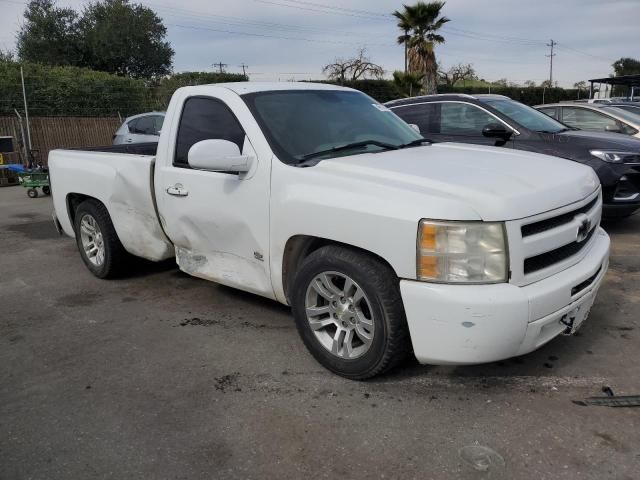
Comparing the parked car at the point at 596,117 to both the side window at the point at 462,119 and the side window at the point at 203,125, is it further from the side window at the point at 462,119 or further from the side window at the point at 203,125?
the side window at the point at 203,125

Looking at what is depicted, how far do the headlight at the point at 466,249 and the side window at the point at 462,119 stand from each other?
4647 millimetres

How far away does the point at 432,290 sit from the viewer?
9.41 ft

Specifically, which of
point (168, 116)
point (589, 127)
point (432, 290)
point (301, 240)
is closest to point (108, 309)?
point (168, 116)

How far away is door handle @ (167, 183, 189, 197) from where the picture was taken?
4.25 metres

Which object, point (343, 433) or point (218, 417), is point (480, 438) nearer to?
point (343, 433)

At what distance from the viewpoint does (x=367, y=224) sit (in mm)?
3051

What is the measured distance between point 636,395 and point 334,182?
2026 millimetres

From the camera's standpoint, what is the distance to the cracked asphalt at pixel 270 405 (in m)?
2.66

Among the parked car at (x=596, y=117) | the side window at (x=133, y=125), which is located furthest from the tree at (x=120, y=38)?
the parked car at (x=596, y=117)

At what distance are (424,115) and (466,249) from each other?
5.10 m

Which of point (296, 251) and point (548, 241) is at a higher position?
point (548, 241)

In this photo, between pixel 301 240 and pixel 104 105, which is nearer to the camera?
pixel 301 240

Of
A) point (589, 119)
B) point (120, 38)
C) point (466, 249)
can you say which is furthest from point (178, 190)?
point (120, 38)

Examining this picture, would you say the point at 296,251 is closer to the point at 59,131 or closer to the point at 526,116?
the point at 526,116
